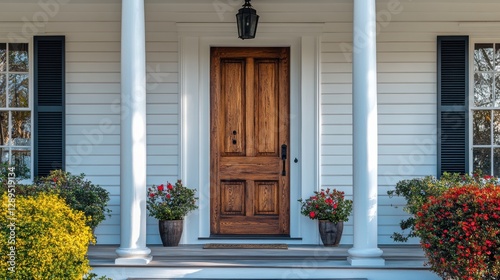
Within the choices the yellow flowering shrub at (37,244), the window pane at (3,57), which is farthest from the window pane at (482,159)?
the window pane at (3,57)

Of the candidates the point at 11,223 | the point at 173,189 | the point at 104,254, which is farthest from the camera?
the point at 173,189

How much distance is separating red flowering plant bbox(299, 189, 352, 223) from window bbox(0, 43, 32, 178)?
3.60 metres

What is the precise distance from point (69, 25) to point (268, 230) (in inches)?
144

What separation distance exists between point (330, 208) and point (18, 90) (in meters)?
4.23

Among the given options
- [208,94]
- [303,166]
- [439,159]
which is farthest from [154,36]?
[439,159]

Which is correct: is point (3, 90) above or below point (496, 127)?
above

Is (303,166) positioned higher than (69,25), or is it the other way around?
(69,25)

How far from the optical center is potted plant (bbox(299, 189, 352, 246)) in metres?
7.39

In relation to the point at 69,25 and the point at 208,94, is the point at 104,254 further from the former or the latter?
the point at 69,25

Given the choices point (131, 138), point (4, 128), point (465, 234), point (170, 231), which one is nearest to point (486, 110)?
point (465, 234)

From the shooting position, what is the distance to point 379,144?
25.7 feet

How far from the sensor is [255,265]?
6.46 meters

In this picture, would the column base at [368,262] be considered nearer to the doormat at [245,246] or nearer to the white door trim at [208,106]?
the doormat at [245,246]

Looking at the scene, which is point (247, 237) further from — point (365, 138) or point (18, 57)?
point (18, 57)
